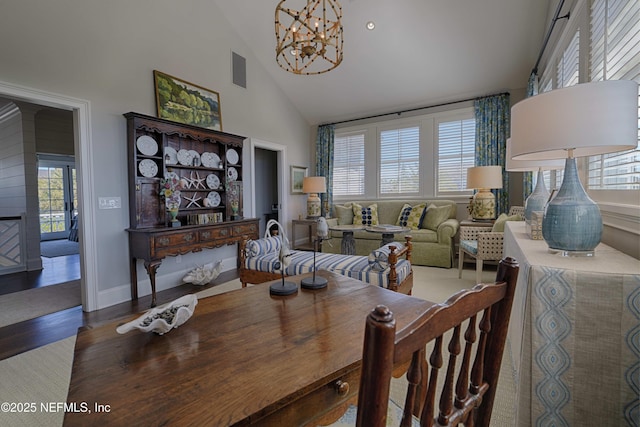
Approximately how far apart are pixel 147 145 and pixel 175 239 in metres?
1.15

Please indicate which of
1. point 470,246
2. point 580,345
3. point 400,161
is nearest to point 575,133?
point 580,345

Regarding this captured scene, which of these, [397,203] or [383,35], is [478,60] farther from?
[397,203]

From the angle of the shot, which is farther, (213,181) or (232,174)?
(232,174)

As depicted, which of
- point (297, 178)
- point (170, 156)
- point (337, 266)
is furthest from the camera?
point (297, 178)

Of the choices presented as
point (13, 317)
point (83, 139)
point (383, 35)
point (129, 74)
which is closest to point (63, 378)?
point (13, 317)

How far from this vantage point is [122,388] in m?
0.78

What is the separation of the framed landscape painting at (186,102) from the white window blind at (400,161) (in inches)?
129

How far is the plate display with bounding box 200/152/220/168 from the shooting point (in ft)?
13.6

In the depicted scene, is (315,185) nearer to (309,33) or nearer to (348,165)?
(348,165)

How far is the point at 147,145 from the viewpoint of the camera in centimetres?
345

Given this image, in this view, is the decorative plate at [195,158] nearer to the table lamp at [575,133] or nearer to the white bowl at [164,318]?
the white bowl at [164,318]

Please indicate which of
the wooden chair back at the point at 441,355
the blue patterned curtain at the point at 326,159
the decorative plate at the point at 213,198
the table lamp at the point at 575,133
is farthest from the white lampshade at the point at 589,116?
the blue patterned curtain at the point at 326,159

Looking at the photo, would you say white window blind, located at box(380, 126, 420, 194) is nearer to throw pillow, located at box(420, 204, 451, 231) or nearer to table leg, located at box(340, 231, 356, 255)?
throw pillow, located at box(420, 204, 451, 231)

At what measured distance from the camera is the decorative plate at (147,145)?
3.38 metres
